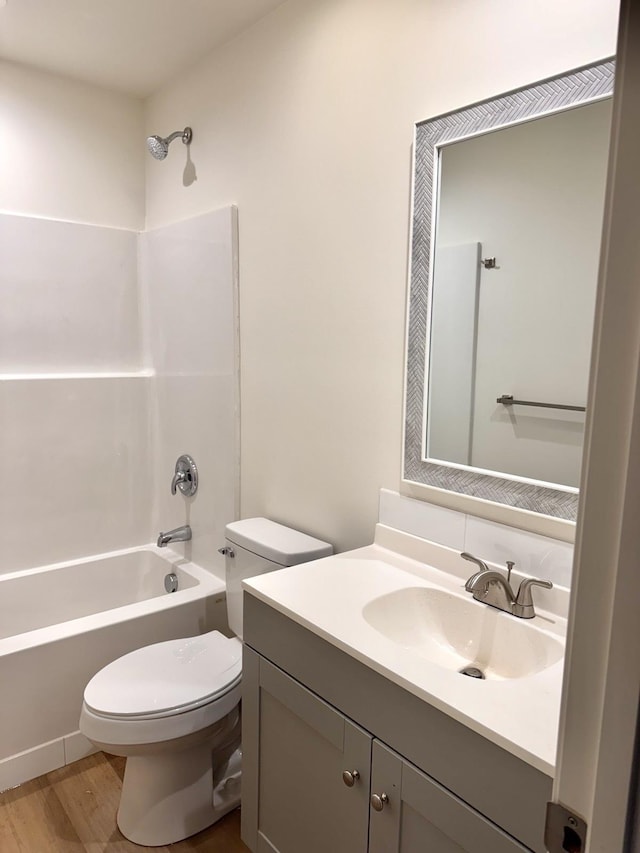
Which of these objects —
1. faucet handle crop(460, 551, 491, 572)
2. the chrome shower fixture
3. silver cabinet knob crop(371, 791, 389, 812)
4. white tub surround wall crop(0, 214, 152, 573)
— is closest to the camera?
silver cabinet knob crop(371, 791, 389, 812)

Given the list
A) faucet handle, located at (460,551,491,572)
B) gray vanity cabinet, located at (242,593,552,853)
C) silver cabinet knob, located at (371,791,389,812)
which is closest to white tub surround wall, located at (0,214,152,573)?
gray vanity cabinet, located at (242,593,552,853)

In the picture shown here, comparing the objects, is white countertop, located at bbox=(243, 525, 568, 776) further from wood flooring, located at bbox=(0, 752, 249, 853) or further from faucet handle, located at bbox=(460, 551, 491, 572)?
wood flooring, located at bbox=(0, 752, 249, 853)

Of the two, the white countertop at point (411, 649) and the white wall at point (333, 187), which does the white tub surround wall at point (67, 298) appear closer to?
the white wall at point (333, 187)

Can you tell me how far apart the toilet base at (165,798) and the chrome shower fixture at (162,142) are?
223 centimetres

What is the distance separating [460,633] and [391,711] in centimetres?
36

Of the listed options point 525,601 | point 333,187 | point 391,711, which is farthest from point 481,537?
point 333,187

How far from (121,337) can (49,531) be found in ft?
3.13

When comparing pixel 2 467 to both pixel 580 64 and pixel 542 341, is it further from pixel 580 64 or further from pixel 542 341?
pixel 580 64

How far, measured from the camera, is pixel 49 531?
271 cm

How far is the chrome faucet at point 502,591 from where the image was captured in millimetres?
1364

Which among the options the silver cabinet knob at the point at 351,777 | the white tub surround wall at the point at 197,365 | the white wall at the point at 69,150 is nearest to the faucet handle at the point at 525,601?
the silver cabinet knob at the point at 351,777

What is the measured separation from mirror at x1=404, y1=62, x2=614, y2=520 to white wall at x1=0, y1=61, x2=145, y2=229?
1.74 m

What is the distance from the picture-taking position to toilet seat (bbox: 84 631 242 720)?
1.71m

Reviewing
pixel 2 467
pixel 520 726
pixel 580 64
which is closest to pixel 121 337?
pixel 2 467
